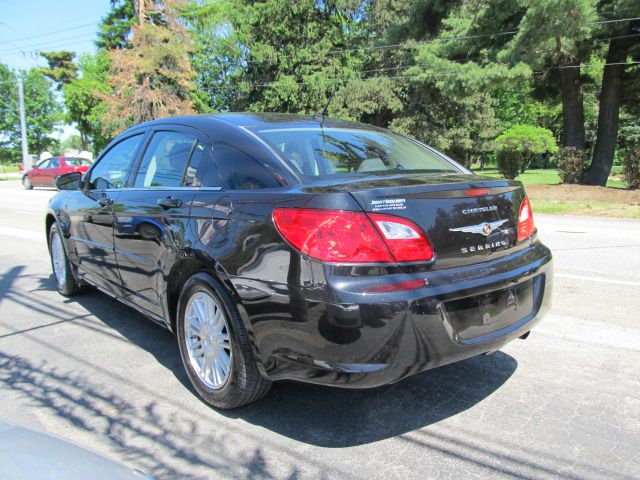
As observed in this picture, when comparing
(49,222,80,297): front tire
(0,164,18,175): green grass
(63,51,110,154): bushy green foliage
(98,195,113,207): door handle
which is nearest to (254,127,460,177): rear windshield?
(98,195,113,207): door handle

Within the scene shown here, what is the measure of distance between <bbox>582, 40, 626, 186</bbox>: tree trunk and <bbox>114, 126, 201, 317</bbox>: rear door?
1932cm

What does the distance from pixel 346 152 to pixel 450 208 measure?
0.89m

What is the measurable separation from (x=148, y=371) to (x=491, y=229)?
2434mm

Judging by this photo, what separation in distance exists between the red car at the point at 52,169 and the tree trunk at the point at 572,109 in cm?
2147

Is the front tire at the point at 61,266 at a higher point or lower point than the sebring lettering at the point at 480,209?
lower

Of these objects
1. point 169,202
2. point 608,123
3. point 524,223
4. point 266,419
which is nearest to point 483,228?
point 524,223

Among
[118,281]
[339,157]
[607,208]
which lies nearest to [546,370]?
[339,157]

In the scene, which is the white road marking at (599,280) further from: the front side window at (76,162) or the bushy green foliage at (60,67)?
the bushy green foliage at (60,67)

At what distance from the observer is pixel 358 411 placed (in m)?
2.87

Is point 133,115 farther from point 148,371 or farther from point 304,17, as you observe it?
point 148,371

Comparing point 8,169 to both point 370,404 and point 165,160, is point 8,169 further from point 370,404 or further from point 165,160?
point 370,404

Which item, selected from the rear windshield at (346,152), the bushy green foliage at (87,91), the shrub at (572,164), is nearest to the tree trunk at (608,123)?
the shrub at (572,164)

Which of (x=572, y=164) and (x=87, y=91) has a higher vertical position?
(x=87, y=91)

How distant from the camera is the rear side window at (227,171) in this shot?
2723 millimetres
